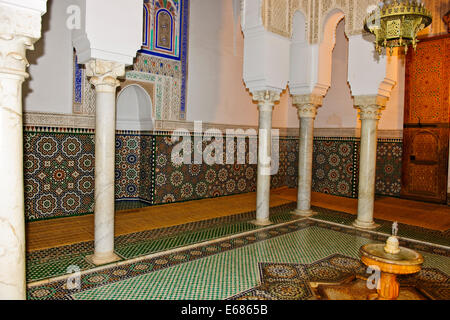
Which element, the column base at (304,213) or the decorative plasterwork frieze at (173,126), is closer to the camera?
the decorative plasterwork frieze at (173,126)

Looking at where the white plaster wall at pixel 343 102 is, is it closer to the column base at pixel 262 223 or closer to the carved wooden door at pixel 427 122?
the carved wooden door at pixel 427 122

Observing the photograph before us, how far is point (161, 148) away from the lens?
625cm

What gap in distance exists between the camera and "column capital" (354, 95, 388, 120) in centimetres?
506

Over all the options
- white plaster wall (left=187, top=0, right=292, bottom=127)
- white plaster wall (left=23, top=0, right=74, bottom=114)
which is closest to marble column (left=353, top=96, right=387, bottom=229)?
white plaster wall (left=187, top=0, right=292, bottom=127)

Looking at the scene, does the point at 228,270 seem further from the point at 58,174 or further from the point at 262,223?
the point at 58,174

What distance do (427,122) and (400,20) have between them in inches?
167

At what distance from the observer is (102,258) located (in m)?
3.47

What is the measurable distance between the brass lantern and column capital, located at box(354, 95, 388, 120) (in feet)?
4.67

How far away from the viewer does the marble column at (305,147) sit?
231 inches

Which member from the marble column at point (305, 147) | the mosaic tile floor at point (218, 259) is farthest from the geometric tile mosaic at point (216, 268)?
the marble column at point (305, 147)

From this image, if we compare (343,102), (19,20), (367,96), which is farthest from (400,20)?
(343,102)

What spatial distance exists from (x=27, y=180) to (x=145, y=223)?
1.66 meters

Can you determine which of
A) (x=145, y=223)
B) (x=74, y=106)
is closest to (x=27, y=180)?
(x=74, y=106)

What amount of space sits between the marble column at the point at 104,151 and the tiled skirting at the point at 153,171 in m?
1.95
